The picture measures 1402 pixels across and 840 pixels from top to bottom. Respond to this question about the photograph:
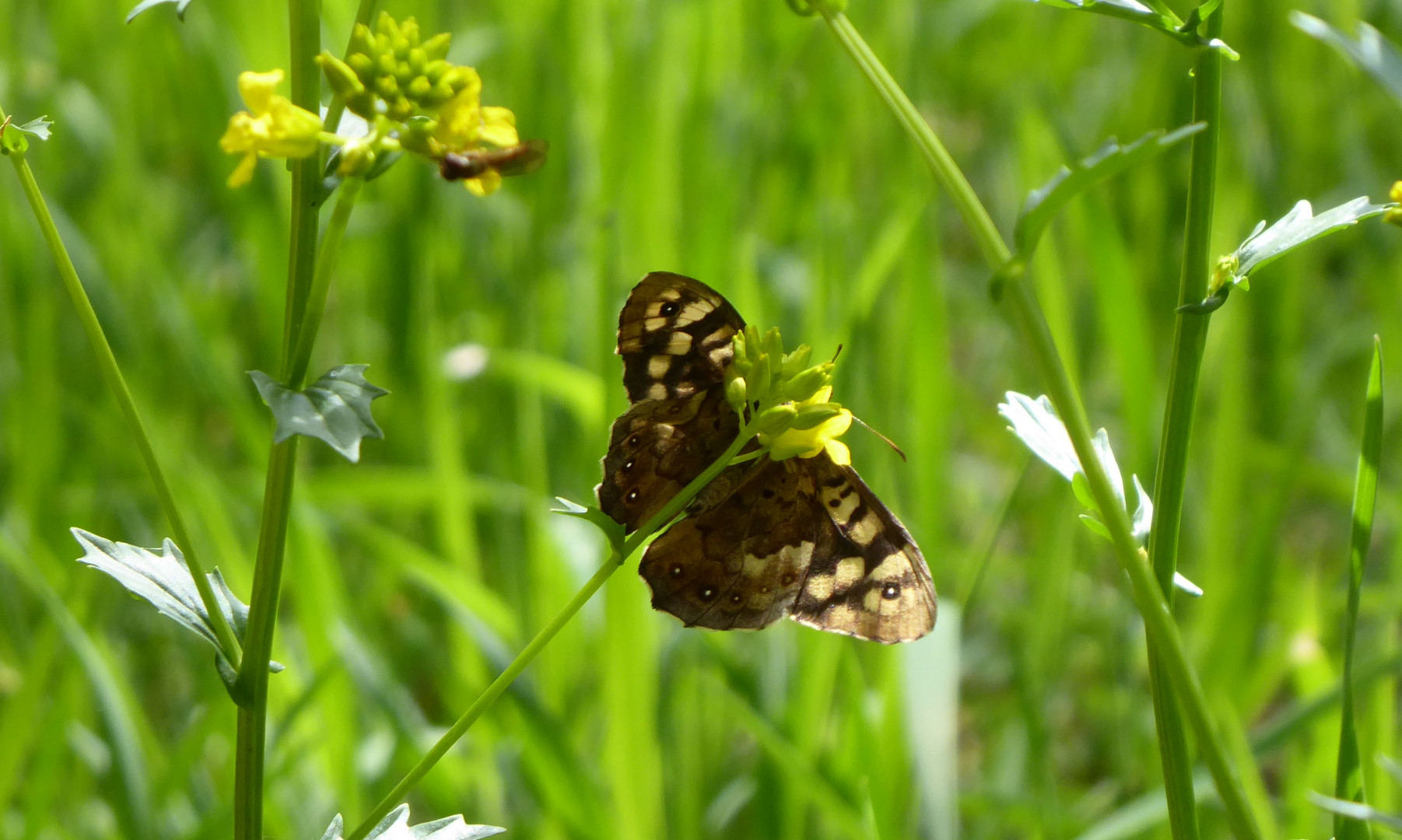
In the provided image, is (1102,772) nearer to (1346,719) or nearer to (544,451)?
(544,451)

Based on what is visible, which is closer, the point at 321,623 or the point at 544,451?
the point at 321,623

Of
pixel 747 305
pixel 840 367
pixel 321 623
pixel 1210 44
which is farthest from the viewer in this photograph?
pixel 747 305

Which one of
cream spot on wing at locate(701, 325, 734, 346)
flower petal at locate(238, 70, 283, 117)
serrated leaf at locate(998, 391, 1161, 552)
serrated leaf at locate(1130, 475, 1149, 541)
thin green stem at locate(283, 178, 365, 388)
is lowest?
serrated leaf at locate(1130, 475, 1149, 541)

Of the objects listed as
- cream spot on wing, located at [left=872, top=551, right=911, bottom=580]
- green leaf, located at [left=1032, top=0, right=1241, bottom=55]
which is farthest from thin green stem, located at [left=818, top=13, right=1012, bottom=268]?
cream spot on wing, located at [left=872, top=551, right=911, bottom=580]

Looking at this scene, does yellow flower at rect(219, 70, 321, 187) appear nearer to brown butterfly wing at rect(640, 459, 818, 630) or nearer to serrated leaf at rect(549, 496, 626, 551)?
serrated leaf at rect(549, 496, 626, 551)

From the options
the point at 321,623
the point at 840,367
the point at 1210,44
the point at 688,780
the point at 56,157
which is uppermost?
the point at 1210,44

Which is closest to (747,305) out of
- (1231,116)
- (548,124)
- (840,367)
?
(840,367)

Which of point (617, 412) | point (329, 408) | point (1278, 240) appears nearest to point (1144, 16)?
point (1278, 240)
